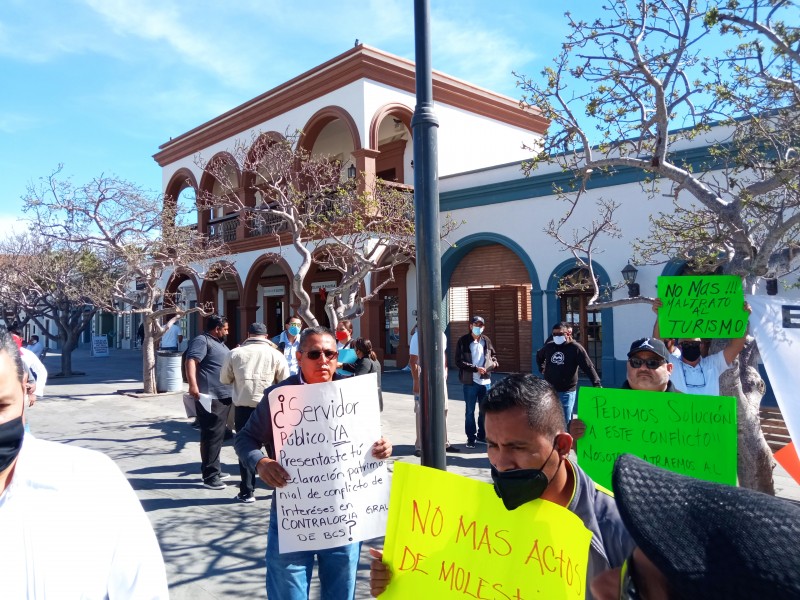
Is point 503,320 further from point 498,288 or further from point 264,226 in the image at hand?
point 264,226

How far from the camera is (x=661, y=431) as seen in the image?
3.16 meters

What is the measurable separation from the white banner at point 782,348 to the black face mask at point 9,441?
3188 mm

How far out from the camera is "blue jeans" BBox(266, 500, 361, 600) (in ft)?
8.68

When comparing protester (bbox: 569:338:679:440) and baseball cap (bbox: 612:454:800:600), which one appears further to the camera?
protester (bbox: 569:338:679:440)

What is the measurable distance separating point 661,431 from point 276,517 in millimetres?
2101

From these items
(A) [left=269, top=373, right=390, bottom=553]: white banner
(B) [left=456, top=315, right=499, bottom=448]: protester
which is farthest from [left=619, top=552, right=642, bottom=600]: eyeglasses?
(B) [left=456, top=315, right=499, bottom=448]: protester

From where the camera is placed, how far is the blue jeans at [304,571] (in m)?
2.65

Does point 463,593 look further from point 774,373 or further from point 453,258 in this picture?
point 453,258

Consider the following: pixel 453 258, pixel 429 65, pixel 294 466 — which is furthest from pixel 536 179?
pixel 294 466

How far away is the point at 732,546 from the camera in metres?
0.72

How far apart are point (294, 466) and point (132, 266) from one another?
501 inches

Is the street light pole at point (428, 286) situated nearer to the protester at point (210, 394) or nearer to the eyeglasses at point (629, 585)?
the eyeglasses at point (629, 585)

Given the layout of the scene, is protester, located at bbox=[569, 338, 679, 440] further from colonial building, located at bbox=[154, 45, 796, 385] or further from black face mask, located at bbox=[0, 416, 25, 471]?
colonial building, located at bbox=[154, 45, 796, 385]

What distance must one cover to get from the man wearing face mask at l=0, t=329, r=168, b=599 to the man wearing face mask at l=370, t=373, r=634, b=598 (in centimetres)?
77
